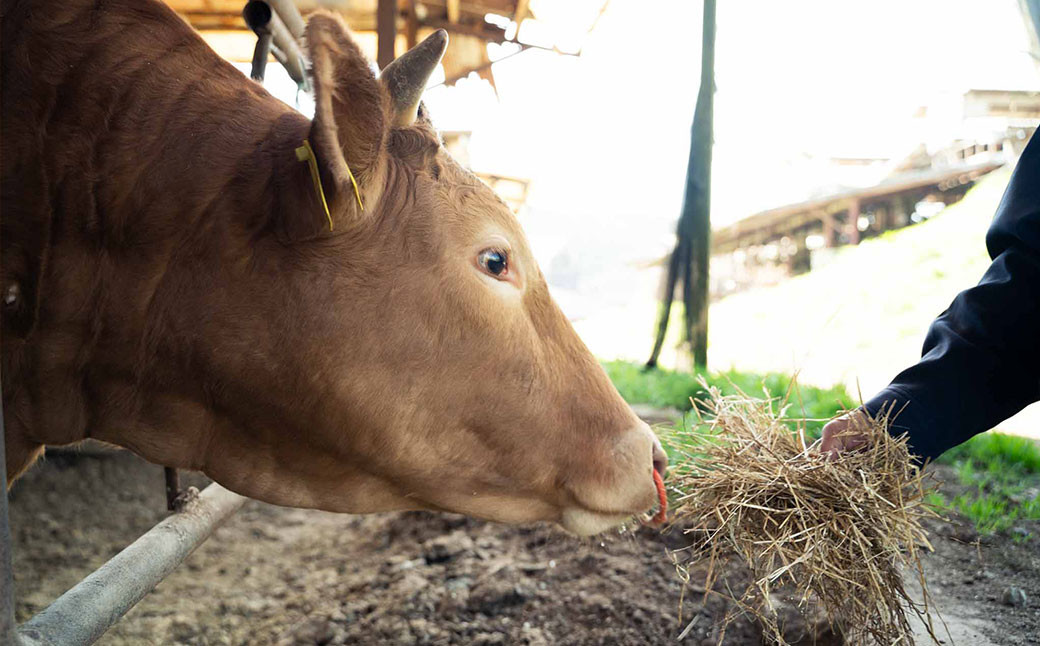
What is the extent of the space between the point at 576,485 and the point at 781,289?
10.3 m

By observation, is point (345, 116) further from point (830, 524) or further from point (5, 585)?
point (830, 524)

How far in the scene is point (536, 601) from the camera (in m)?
2.46

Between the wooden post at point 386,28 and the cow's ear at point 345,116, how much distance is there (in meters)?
Result: 3.31

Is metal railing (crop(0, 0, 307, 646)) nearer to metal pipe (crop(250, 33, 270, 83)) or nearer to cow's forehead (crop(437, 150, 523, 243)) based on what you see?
metal pipe (crop(250, 33, 270, 83))

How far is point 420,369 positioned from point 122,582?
0.80 metres

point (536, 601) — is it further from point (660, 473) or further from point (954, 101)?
point (954, 101)

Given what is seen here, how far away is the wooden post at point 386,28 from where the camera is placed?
4566 mm

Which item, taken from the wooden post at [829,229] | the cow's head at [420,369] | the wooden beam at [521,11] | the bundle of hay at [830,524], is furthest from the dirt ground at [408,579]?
the wooden post at [829,229]

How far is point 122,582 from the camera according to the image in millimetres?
1676

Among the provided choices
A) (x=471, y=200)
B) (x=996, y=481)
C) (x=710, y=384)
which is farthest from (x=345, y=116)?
(x=710, y=384)

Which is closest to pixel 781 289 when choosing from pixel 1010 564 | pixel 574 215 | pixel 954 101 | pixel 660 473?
pixel 954 101

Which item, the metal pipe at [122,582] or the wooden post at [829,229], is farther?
the wooden post at [829,229]

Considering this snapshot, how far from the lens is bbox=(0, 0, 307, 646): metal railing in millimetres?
1137

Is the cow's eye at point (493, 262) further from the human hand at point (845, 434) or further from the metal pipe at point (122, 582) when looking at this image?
the metal pipe at point (122, 582)
